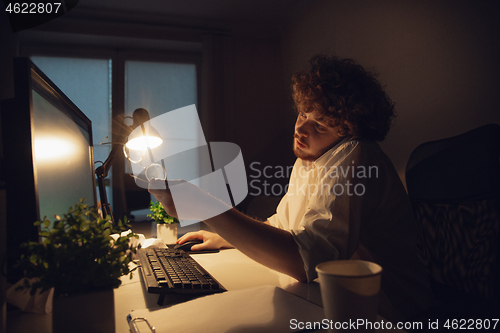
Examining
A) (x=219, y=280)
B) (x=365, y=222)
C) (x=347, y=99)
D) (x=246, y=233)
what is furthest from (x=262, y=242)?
(x=347, y=99)

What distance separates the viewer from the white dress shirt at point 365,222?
2.41 ft

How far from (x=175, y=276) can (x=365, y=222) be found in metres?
0.52

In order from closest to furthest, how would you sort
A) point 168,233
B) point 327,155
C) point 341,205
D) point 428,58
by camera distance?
point 341,205 < point 327,155 < point 168,233 < point 428,58

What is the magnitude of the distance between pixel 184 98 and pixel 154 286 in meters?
3.07

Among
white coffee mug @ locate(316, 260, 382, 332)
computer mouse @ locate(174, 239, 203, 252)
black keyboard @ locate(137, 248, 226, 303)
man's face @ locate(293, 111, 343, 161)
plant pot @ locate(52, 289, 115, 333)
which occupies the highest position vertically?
man's face @ locate(293, 111, 343, 161)

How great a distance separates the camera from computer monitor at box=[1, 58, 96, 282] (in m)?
0.45

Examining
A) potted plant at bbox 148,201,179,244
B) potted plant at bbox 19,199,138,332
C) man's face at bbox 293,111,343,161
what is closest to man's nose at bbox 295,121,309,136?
man's face at bbox 293,111,343,161

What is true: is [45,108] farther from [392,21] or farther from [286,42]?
[286,42]

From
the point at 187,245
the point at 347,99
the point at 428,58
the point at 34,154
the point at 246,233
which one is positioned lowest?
the point at 187,245

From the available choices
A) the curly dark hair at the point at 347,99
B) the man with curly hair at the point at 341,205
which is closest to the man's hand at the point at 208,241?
the man with curly hair at the point at 341,205

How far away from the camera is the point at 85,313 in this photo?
0.41m

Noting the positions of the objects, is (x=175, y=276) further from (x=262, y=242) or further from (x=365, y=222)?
(x=365, y=222)

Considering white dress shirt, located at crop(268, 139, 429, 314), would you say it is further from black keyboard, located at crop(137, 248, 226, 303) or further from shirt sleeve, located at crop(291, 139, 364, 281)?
black keyboard, located at crop(137, 248, 226, 303)

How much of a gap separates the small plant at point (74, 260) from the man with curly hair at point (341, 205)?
275 millimetres
